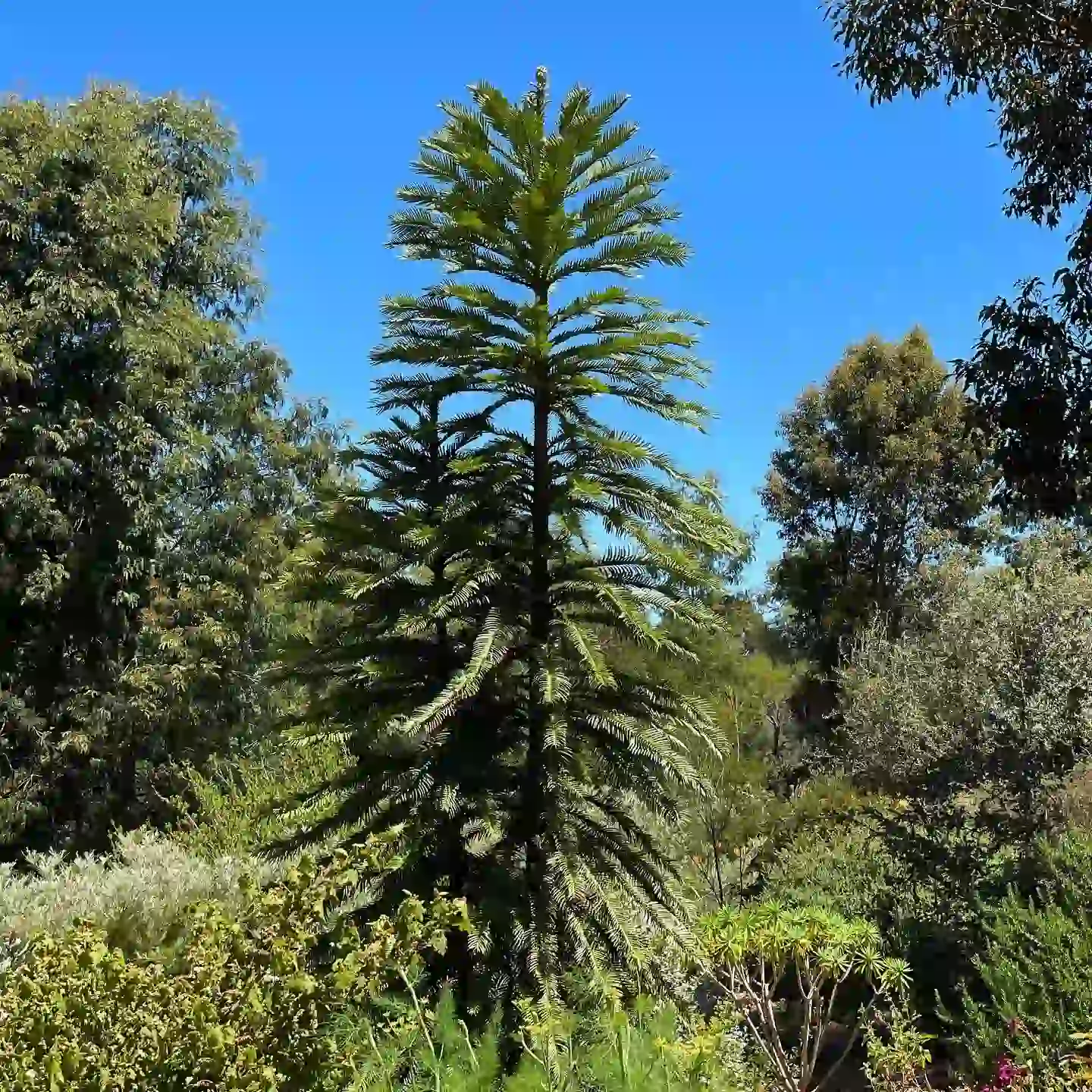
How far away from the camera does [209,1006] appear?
2027 mm

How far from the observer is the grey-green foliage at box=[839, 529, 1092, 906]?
5.87 m

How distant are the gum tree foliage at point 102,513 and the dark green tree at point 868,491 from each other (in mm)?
9784

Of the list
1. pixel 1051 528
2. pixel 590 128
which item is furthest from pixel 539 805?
pixel 1051 528

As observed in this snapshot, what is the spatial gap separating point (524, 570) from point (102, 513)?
712 centimetres

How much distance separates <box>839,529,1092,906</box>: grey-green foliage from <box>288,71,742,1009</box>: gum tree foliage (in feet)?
9.14

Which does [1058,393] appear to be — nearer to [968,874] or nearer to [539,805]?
[968,874]

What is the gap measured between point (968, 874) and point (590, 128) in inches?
188

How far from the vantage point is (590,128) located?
4.03 m

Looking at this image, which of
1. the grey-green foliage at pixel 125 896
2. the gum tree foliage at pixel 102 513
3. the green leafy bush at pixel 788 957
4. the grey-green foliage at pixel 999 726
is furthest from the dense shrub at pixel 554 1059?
the gum tree foliage at pixel 102 513

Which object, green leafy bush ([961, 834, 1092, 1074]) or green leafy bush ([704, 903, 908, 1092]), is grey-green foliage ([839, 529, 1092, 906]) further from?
green leafy bush ([704, 903, 908, 1092])

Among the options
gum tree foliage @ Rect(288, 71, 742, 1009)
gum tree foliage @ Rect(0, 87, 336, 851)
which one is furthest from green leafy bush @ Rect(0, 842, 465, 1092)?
gum tree foliage @ Rect(0, 87, 336, 851)

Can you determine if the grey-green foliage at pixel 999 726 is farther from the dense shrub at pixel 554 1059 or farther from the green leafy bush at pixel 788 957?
the dense shrub at pixel 554 1059

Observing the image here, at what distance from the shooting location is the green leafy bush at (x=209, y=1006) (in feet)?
6.65

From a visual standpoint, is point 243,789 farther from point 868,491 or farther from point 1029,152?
point 868,491
